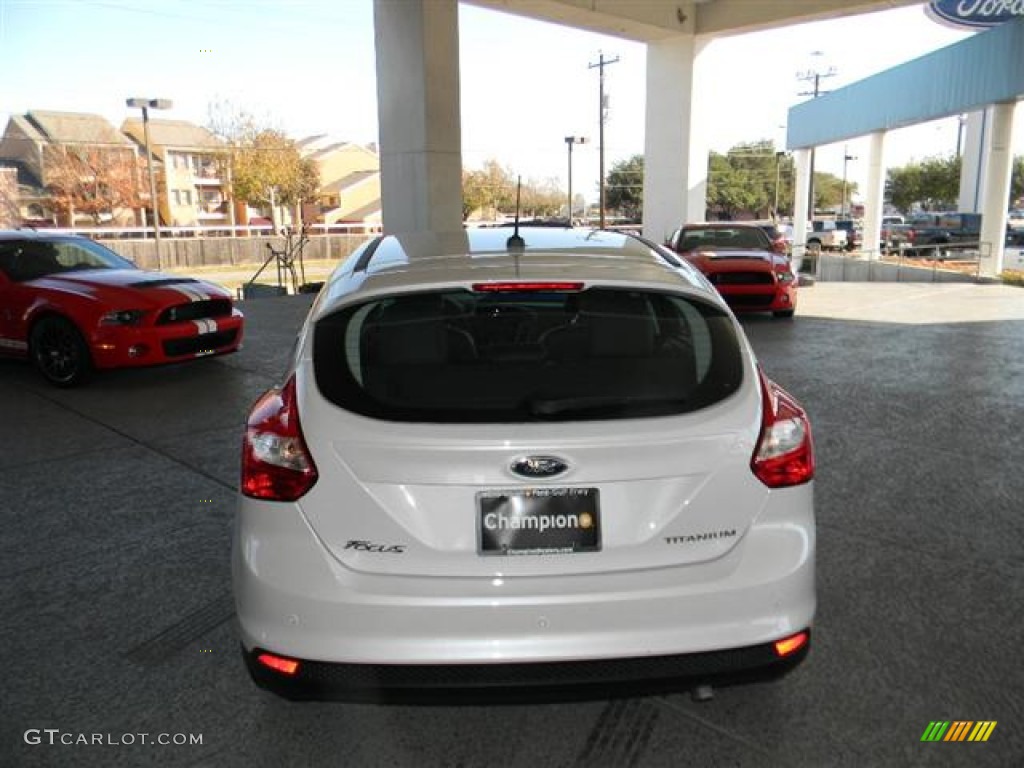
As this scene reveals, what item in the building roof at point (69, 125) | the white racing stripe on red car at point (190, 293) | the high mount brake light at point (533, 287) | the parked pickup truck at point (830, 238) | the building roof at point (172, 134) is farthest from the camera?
the building roof at point (172, 134)

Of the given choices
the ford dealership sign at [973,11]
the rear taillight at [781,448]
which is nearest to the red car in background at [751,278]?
the rear taillight at [781,448]

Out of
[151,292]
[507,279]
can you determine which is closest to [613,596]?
Result: [507,279]

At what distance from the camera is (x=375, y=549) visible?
7.23ft

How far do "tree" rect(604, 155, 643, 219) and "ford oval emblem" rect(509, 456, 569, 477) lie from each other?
91695mm

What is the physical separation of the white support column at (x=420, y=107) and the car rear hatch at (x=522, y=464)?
10.9 metres

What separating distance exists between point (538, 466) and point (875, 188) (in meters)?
33.7

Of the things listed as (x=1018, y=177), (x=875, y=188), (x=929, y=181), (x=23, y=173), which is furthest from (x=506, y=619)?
(x=1018, y=177)

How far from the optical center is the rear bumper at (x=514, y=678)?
2.16 m

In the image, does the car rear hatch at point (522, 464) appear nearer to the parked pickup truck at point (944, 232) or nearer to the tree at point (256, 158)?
the parked pickup truck at point (944, 232)

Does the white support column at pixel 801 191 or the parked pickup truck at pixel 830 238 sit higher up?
the white support column at pixel 801 191

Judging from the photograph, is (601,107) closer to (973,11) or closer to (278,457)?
(973,11)

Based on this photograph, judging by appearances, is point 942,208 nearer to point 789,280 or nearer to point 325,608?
point 789,280

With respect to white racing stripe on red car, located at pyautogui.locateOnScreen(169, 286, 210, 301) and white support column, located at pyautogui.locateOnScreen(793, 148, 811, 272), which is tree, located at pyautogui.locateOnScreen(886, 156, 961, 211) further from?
white racing stripe on red car, located at pyautogui.locateOnScreen(169, 286, 210, 301)

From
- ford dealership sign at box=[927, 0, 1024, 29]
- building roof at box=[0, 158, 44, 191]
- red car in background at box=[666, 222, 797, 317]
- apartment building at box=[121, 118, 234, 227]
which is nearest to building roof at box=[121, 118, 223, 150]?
apartment building at box=[121, 118, 234, 227]
